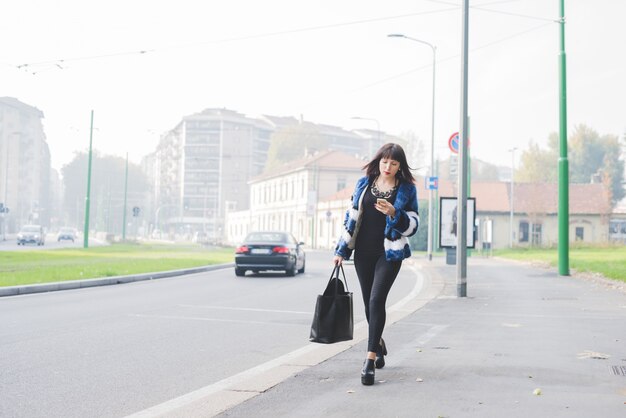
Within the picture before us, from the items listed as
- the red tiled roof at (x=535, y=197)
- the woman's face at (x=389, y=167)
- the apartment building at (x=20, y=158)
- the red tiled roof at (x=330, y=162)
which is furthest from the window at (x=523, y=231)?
the apartment building at (x=20, y=158)

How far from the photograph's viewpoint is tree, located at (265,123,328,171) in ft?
372

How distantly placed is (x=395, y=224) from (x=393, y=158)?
22.4 inches

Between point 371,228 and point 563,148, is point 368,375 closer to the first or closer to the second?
point 371,228

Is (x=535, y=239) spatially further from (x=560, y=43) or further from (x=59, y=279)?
(x=59, y=279)

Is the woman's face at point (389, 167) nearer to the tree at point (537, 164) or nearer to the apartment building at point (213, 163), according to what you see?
the tree at point (537, 164)

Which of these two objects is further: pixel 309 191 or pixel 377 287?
pixel 309 191

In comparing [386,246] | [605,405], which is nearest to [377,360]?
[386,246]

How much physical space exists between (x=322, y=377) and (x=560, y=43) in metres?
18.2

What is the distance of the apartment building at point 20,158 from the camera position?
404ft

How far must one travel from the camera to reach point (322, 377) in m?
6.49

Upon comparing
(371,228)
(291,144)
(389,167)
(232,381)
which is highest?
(291,144)

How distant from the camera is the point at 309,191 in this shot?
78.2 metres

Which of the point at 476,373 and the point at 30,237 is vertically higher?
the point at 30,237

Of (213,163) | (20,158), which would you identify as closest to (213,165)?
(213,163)
